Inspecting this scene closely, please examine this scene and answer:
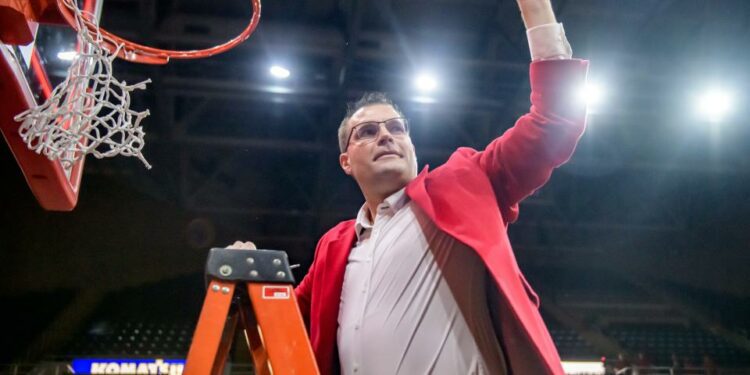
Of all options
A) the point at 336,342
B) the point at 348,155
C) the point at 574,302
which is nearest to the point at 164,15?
the point at 348,155

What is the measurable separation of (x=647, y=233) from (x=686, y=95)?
4.00 metres

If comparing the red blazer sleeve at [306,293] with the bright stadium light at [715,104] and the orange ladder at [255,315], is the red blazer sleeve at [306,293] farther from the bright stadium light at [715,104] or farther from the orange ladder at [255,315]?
the bright stadium light at [715,104]

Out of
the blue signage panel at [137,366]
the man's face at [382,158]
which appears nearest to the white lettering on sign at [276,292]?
the man's face at [382,158]

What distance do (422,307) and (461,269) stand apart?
139 millimetres

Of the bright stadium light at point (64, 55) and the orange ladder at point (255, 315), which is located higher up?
the bright stadium light at point (64, 55)

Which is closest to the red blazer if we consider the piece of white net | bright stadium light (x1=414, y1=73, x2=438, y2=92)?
the piece of white net

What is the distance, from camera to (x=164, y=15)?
5652mm

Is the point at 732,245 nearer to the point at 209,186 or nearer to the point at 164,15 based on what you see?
the point at 209,186

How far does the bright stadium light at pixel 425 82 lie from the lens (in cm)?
636

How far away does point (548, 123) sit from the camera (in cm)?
151

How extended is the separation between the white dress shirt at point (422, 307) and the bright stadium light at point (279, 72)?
481 centimetres

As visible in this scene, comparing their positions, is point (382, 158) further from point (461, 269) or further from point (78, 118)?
point (78, 118)

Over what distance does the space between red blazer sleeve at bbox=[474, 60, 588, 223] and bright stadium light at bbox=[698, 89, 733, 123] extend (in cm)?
582

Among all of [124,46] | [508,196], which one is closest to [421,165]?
[124,46]
